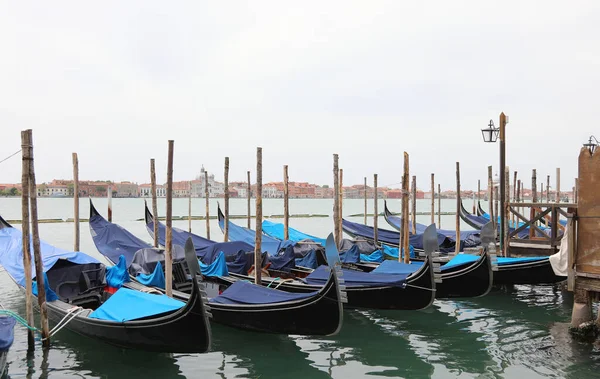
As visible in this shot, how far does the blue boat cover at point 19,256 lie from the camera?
6215 millimetres

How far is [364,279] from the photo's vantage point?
6.45 m

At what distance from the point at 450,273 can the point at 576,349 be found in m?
2.07

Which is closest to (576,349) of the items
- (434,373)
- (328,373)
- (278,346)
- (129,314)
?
(434,373)

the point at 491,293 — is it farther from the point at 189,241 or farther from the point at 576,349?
the point at 189,241

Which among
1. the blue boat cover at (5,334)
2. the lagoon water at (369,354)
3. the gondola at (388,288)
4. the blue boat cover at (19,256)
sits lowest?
the lagoon water at (369,354)

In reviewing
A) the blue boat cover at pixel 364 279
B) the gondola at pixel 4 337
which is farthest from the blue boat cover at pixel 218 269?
the gondola at pixel 4 337

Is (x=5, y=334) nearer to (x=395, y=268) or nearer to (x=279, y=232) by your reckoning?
(x=395, y=268)

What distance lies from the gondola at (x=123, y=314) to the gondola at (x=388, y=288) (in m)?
2.27

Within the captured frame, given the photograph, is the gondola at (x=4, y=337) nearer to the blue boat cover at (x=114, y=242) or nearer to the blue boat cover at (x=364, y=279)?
the blue boat cover at (x=364, y=279)

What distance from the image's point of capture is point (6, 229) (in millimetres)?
8117

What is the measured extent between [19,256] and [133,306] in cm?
298

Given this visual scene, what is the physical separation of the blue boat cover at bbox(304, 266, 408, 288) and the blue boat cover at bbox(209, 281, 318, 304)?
1.18 meters

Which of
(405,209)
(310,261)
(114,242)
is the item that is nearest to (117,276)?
(310,261)

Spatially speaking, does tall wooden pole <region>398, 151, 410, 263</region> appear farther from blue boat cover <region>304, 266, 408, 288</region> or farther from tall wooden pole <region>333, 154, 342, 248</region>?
blue boat cover <region>304, 266, 408, 288</region>
